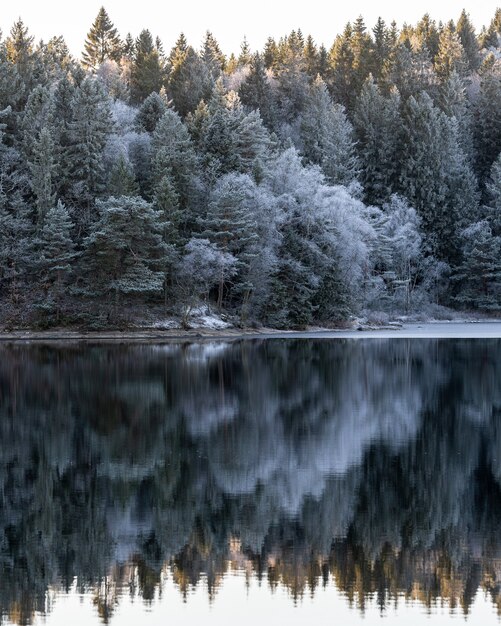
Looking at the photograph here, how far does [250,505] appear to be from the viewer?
48.4ft

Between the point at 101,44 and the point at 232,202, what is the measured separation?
228 feet

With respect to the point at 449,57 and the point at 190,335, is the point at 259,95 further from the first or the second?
the point at 190,335

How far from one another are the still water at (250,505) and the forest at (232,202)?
37.1 metres

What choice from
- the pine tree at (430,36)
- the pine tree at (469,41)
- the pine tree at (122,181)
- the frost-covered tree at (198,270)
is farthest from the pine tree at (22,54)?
the pine tree at (469,41)

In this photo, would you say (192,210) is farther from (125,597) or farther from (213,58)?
(125,597)

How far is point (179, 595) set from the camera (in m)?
10.8

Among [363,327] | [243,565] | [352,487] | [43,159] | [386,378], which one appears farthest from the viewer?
[363,327]

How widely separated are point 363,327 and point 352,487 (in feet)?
204

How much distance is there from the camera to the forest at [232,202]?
6806 centimetres

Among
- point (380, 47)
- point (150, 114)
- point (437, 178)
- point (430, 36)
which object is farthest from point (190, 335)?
point (430, 36)

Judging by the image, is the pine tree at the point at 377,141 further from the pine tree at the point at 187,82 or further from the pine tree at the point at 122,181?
the pine tree at the point at 122,181

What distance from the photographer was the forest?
68062 mm

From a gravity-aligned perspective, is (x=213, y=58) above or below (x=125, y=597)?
above

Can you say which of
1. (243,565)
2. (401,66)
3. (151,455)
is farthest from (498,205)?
(243,565)
